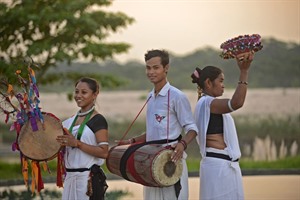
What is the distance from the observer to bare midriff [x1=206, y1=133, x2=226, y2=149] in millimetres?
5289

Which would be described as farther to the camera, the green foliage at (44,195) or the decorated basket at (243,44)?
the green foliage at (44,195)

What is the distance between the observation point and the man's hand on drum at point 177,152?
5098 millimetres

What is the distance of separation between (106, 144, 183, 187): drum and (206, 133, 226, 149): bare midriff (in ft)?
0.91

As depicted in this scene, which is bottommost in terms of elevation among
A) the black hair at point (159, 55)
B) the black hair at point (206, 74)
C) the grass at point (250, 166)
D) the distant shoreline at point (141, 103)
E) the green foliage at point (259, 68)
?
the grass at point (250, 166)

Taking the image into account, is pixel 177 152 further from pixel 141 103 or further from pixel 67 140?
pixel 141 103

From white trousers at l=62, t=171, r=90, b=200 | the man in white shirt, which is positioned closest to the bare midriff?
the man in white shirt

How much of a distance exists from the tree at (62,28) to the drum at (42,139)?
8642 millimetres

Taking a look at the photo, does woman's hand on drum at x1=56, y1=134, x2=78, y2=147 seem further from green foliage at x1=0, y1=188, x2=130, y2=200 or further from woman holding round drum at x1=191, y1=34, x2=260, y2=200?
green foliage at x1=0, y1=188, x2=130, y2=200

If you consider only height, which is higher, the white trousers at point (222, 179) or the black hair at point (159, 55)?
the black hair at point (159, 55)

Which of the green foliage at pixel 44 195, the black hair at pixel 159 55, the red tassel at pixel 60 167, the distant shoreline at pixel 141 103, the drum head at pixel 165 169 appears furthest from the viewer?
the distant shoreline at pixel 141 103

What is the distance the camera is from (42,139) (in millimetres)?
5191

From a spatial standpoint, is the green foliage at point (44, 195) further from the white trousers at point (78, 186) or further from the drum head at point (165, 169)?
the drum head at point (165, 169)

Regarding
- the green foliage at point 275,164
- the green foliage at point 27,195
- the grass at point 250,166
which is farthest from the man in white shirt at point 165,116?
the green foliage at point 275,164

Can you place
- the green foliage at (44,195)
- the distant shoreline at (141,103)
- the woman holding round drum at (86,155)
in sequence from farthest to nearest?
1. the distant shoreline at (141,103)
2. the green foliage at (44,195)
3. the woman holding round drum at (86,155)
